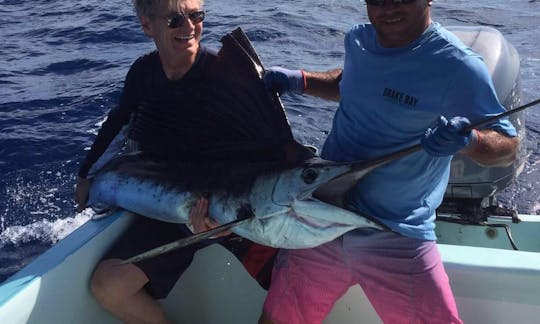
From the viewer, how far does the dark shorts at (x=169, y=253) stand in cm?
190

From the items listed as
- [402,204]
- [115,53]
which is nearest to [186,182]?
[402,204]

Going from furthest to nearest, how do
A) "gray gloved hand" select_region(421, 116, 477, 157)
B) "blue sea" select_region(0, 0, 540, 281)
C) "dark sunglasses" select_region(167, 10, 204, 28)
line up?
"blue sea" select_region(0, 0, 540, 281) < "dark sunglasses" select_region(167, 10, 204, 28) < "gray gloved hand" select_region(421, 116, 477, 157)

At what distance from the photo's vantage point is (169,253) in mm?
1907

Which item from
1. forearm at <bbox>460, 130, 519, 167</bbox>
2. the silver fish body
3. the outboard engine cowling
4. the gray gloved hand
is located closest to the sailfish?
the silver fish body

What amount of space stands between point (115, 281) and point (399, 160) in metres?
0.97

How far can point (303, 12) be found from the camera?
9031mm

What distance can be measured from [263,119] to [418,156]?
52 cm

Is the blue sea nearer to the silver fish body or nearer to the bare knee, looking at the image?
the bare knee

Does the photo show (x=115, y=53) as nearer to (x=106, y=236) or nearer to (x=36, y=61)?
(x=36, y=61)

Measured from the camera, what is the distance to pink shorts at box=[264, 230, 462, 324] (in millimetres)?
1653

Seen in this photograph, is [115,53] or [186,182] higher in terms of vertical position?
[186,182]

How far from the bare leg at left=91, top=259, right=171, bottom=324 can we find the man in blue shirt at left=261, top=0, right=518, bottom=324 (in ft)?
1.40

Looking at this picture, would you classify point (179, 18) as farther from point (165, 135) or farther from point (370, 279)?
point (370, 279)

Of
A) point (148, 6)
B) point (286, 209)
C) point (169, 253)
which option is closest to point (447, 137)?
point (286, 209)
